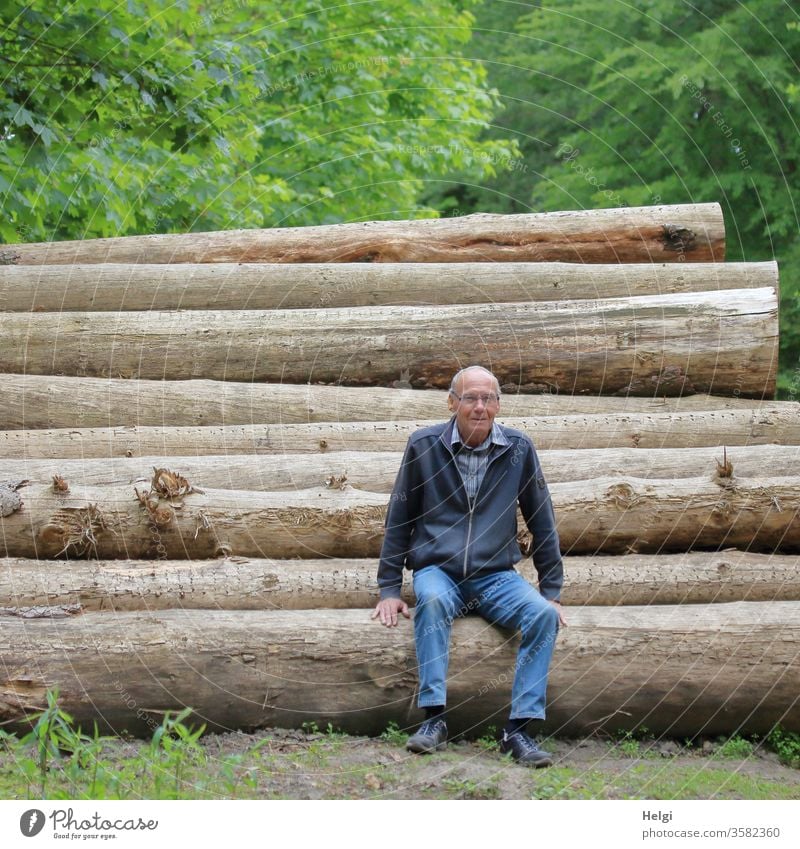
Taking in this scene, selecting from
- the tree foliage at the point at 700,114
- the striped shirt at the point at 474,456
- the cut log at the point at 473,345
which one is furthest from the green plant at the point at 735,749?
the tree foliage at the point at 700,114

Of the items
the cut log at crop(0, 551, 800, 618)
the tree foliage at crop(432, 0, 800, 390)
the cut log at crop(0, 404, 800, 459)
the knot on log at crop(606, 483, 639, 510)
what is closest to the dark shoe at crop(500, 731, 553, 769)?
the cut log at crop(0, 551, 800, 618)

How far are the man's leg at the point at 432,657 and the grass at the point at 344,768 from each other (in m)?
0.11

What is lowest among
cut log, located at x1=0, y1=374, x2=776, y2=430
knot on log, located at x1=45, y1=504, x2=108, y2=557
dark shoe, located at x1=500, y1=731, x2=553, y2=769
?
dark shoe, located at x1=500, y1=731, x2=553, y2=769

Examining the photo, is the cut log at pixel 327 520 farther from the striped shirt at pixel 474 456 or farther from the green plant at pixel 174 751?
the green plant at pixel 174 751

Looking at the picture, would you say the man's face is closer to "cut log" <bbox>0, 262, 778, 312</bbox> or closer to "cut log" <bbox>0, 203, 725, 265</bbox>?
"cut log" <bbox>0, 262, 778, 312</bbox>

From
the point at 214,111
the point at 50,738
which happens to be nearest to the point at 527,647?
the point at 50,738

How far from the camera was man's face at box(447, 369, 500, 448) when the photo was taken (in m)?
5.34

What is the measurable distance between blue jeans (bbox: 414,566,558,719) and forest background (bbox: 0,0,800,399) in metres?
6.09

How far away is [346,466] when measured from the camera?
6.48 meters

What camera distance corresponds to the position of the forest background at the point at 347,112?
1019 cm

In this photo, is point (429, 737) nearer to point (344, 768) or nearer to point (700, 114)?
point (344, 768)

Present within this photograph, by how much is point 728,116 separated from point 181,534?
11.5 metres

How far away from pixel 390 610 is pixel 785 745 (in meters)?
2.05

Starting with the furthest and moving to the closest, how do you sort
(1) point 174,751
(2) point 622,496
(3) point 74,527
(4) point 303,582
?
1. (2) point 622,496
2. (3) point 74,527
3. (4) point 303,582
4. (1) point 174,751
